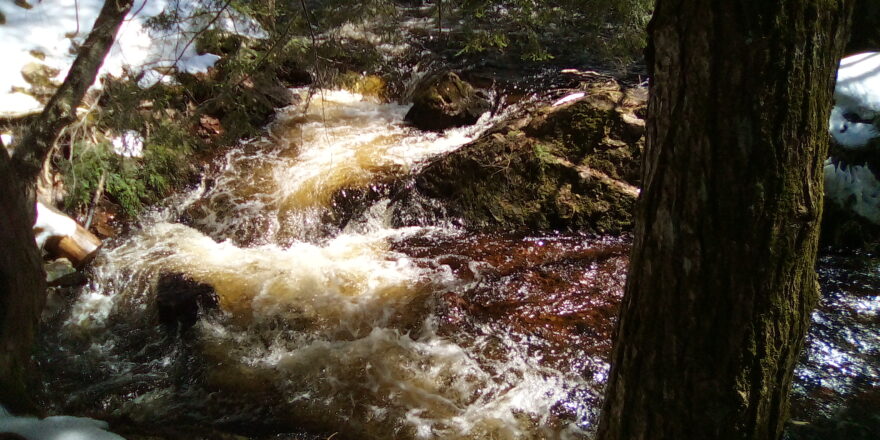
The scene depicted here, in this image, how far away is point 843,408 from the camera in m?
3.16

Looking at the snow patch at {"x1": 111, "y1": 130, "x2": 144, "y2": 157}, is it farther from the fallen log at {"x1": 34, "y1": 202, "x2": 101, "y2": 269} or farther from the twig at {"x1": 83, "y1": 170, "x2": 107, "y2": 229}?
the fallen log at {"x1": 34, "y1": 202, "x2": 101, "y2": 269}

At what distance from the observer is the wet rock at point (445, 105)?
7.45 meters

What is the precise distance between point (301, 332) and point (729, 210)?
373 cm

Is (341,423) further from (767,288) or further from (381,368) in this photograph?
(767,288)

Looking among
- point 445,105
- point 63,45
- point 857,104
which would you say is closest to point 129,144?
point 63,45

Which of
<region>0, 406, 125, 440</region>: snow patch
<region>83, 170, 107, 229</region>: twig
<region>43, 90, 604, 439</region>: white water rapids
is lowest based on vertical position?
<region>43, 90, 604, 439</region>: white water rapids

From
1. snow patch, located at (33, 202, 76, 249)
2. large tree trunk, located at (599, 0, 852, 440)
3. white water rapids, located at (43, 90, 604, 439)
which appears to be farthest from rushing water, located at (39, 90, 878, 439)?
large tree trunk, located at (599, 0, 852, 440)

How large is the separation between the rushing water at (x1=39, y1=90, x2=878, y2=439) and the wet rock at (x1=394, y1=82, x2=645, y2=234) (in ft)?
0.80

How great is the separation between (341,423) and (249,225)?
3.21 m

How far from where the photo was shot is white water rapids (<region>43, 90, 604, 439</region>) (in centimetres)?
344

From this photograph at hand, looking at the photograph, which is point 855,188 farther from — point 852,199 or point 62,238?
point 62,238

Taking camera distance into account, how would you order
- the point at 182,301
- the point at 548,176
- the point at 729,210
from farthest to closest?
the point at 548,176
the point at 182,301
the point at 729,210

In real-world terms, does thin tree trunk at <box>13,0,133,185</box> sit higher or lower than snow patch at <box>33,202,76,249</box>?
higher

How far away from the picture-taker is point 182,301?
449 cm
